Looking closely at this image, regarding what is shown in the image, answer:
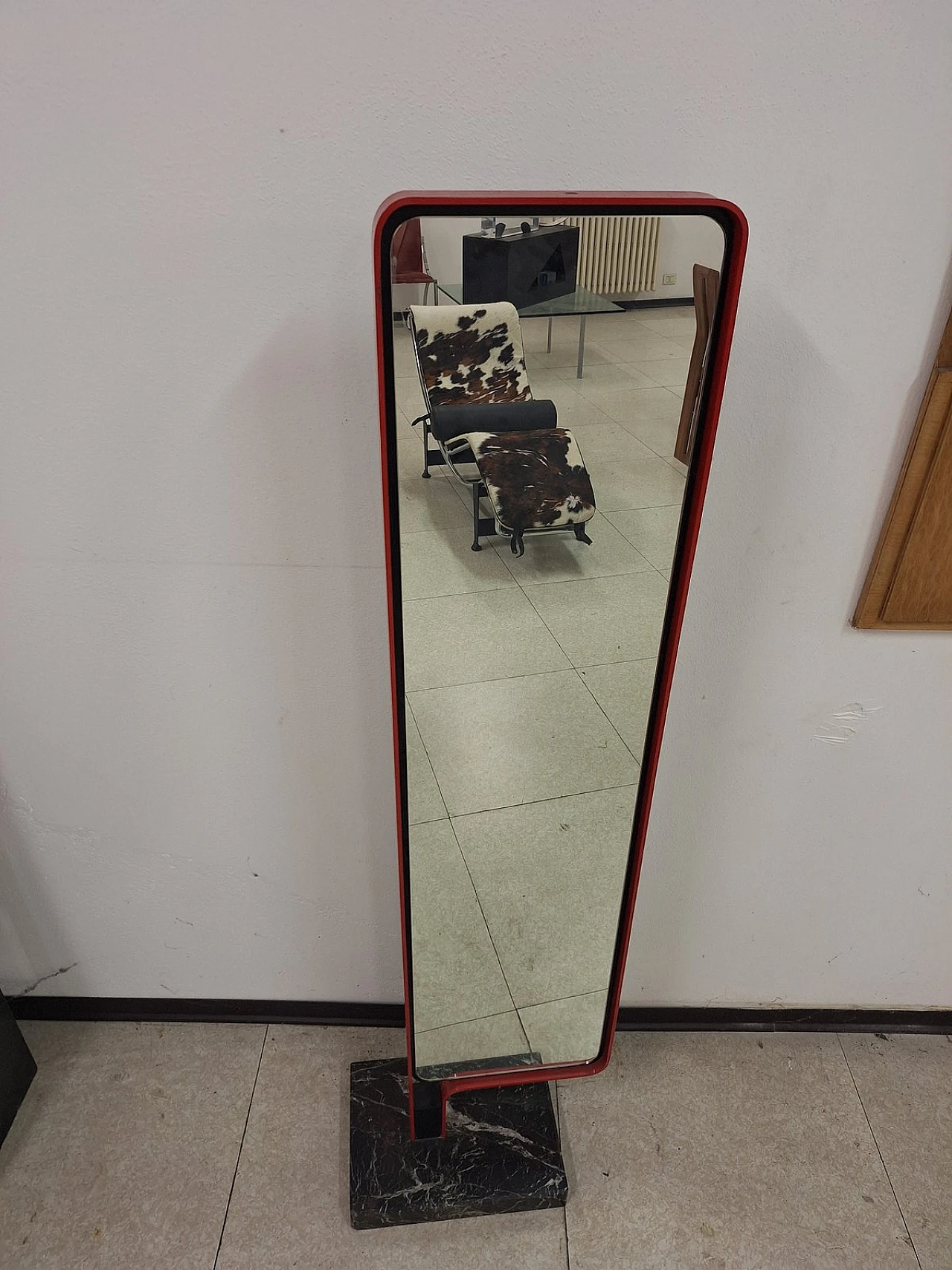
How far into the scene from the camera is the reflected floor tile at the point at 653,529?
953 millimetres

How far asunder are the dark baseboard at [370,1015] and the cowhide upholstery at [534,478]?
4.00 feet

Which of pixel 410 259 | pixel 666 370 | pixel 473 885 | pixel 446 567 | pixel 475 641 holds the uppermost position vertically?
pixel 410 259

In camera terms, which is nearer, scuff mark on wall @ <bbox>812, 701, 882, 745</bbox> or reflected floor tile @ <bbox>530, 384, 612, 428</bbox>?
reflected floor tile @ <bbox>530, 384, 612, 428</bbox>

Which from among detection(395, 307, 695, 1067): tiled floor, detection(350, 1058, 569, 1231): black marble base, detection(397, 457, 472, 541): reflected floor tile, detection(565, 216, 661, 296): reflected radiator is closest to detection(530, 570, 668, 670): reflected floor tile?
detection(395, 307, 695, 1067): tiled floor

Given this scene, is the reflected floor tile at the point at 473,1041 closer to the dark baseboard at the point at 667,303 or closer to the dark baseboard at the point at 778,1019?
the dark baseboard at the point at 778,1019

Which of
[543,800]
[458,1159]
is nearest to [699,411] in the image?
[543,800]

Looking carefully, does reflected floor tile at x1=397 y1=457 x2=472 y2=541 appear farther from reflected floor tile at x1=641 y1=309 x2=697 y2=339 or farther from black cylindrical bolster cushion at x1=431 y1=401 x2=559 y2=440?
reflected floor tile at x1=641 y1=309 x2=697 y2=339

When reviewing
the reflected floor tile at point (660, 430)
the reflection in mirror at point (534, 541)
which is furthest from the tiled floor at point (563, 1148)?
the reflected floor tile at point (660, 430)

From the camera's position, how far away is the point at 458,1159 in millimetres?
1471

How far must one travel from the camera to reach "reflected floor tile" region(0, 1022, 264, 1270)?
140 centimetres

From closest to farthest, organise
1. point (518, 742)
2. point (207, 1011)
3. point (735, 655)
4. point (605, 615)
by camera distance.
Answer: point (605, 615) < point (518, 742) < point (735, 655) < point (207, 1011)

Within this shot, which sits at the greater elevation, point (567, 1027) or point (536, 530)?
point (536, 530)

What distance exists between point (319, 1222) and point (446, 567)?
1.21 meters

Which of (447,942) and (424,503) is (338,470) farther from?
(447,942)
